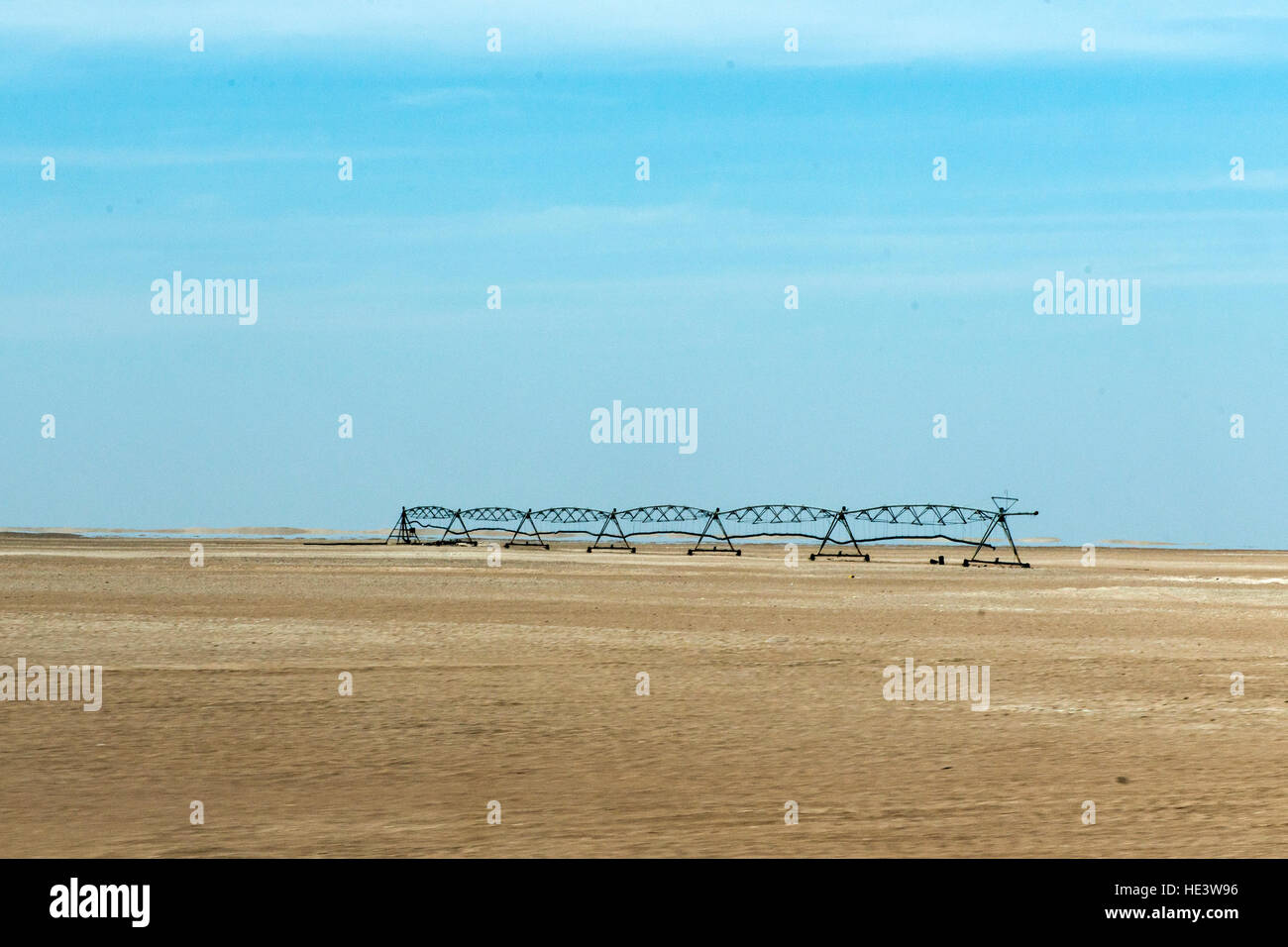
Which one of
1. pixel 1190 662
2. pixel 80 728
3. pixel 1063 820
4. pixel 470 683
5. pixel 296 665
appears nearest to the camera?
pixel 1063 820

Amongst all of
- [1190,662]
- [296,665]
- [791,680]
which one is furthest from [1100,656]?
[296,665]

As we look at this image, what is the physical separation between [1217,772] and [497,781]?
665 cm

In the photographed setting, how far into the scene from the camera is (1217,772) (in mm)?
12938

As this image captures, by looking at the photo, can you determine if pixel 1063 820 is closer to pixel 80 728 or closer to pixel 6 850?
pixel 6 850

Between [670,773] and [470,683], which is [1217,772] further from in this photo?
[470,683]

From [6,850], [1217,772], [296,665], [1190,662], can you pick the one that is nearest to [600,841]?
[6,850]

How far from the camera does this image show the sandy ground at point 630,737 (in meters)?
10.3

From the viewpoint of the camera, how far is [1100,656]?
23.9 metres

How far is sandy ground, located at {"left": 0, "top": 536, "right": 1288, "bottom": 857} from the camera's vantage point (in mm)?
10289

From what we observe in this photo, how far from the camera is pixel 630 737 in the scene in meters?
14.9
